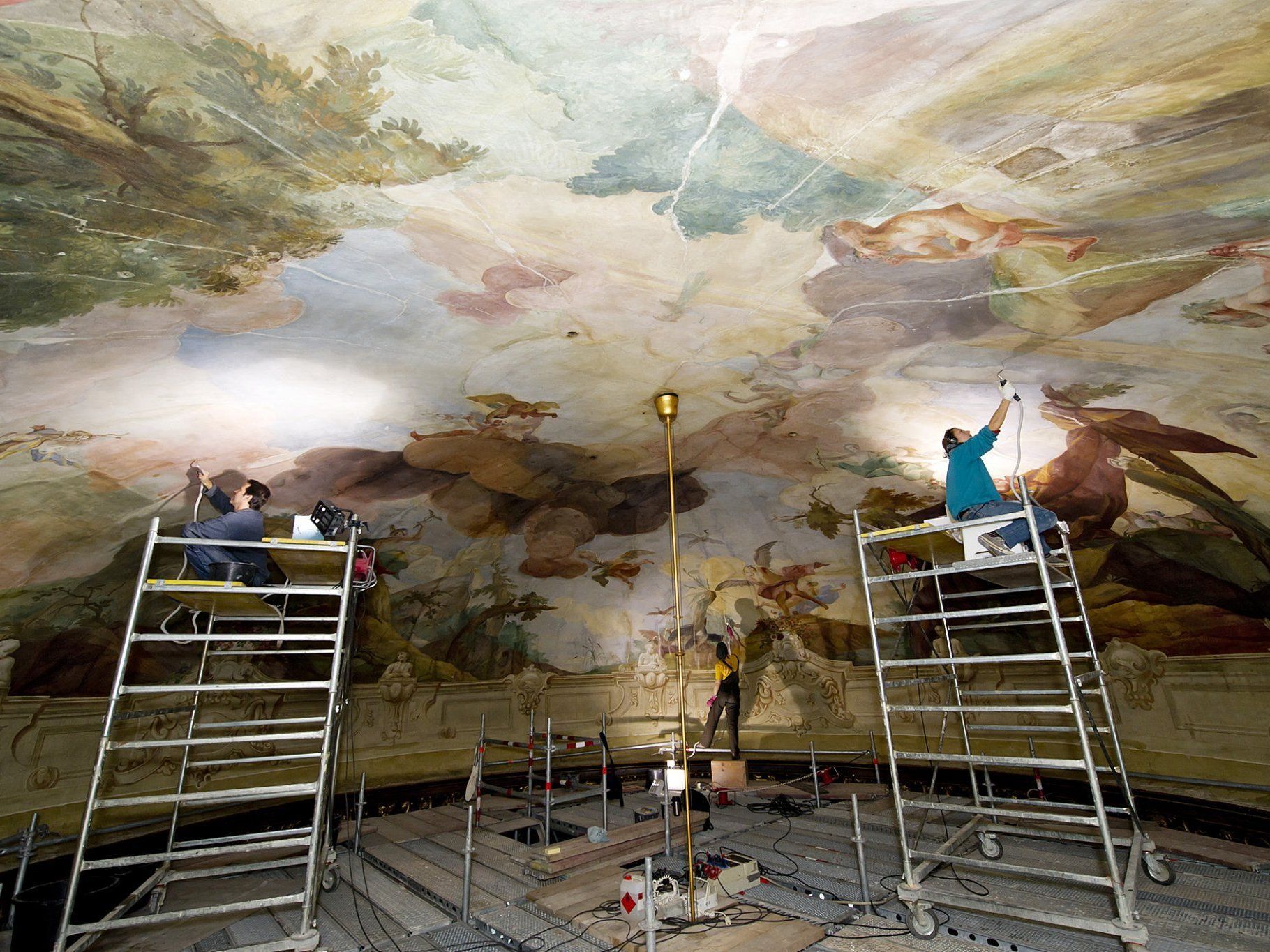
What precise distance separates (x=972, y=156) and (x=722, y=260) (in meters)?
1.66

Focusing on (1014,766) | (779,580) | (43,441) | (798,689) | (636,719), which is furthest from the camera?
(636,719)

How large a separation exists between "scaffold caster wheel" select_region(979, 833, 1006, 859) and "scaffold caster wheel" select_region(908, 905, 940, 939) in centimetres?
165

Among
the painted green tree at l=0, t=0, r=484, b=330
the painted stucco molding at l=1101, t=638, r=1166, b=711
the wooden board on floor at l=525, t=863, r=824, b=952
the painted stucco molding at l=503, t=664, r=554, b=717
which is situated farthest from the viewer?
the painted stucco molding at l=503, t=664, r=554, b=717

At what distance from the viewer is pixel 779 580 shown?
12.1 meters

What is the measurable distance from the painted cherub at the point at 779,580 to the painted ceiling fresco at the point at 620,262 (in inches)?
124

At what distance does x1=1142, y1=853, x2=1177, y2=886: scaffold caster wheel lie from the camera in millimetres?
5445

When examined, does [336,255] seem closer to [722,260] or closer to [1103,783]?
[722,260]

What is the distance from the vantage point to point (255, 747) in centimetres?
931

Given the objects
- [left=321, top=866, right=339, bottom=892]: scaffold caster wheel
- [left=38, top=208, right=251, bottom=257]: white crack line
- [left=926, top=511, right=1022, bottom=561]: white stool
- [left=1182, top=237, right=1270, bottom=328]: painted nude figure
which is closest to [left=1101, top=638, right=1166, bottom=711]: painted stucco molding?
[left=1182, top=237, right=1270, bottom=328]: painted nude figure

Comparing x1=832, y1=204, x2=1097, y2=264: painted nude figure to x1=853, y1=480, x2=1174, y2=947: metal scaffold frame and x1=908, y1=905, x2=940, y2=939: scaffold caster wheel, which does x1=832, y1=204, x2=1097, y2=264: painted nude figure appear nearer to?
x1=853, y1=480, x2=1174, y2=947: metal scaffold frame

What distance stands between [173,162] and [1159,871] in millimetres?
8712

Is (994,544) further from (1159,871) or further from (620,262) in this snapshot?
(1159,871)

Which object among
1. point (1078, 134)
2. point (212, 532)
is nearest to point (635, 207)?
point (1078, 134)

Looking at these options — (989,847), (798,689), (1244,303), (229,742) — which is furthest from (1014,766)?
(798,689)
